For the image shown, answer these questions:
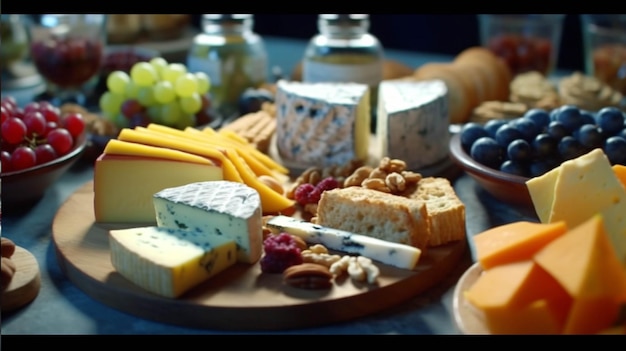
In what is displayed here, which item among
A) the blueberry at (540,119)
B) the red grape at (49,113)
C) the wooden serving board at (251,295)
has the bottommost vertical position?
the wooden serving board at (251,295)

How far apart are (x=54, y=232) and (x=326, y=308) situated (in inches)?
24.2

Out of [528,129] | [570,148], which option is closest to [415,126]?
[528,129]

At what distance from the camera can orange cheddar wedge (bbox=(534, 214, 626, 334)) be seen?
3.76 ft

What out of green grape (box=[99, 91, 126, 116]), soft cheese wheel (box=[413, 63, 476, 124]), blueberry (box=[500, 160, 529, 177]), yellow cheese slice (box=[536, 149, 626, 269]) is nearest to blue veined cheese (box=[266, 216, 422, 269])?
yellow cheese slice (box=[536, 149, 626, 269])

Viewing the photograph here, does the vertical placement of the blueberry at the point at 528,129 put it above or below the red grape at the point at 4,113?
below

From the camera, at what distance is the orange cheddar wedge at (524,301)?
1212mm

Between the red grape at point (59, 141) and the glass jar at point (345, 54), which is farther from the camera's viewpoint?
the glass jar at point (345, 54)

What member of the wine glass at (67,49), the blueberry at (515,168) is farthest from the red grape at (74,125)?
the blueberry at (515,168)

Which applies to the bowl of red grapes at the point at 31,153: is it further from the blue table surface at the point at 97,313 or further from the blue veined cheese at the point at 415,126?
the blue veined cheese at the point at 415,126

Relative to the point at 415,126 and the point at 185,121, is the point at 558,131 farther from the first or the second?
the point at 185,121

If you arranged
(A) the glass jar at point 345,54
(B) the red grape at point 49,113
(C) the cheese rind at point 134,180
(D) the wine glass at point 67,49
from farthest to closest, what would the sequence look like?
(D) the wine glass at point 67,49, (A) the glass jar at point 345,54, (B) the red grape at point 49,113, (C) the cheese rind at point 134,180

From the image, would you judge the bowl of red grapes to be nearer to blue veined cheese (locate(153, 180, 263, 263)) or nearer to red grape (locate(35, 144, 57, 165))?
red grape (locate(35, 144, 57, 165))

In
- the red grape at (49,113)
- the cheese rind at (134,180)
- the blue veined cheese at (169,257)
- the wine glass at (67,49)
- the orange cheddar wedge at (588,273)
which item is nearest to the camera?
the orange cheddar wedge at (588,273)

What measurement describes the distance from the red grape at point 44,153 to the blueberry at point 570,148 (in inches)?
44.6
